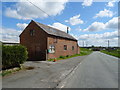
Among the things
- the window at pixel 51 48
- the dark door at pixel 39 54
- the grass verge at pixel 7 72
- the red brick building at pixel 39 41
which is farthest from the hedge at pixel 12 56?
the window at pixel 51 48

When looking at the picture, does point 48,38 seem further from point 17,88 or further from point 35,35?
point 17,88

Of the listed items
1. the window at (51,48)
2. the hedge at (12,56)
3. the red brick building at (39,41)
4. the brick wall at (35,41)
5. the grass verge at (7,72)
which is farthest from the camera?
the window at (51,48)

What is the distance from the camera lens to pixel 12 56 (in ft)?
29.7

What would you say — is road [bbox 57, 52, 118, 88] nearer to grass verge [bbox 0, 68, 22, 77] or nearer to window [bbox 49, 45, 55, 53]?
grass verge [bbox 0, 68, 22, 77]

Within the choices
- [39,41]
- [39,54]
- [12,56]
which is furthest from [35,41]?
[12,56]

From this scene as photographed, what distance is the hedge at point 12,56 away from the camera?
839cm

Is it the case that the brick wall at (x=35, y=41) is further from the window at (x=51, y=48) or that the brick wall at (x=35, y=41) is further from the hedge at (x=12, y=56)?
the hedge at (x=12, y=56)

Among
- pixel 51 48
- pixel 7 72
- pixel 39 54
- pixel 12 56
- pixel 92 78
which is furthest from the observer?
pixel 51 48

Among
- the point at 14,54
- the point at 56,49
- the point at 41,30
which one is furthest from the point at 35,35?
the point at 14,54

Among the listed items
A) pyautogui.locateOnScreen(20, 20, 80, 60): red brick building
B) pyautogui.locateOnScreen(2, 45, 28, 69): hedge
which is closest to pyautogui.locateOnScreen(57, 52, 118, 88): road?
pyautogui.locateOnScreen(2, 45, 28, 69): hedge

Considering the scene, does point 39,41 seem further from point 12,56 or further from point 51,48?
point 12,56

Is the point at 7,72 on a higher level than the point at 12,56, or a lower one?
lower

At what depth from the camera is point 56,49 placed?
20.2 m

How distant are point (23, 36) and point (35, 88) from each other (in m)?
16.4
